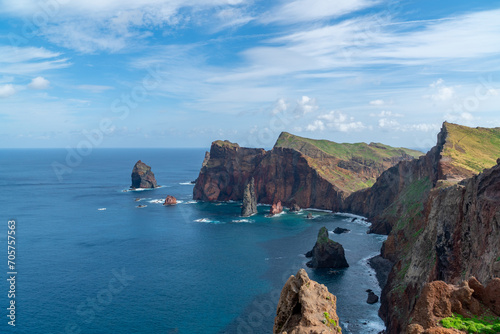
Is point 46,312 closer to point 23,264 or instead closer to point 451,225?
point 23,264

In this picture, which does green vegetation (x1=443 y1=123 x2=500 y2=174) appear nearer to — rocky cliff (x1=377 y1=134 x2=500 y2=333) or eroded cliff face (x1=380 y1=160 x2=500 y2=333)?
rocky cliff (x1=377 y1=134 x2=500 y2=333)

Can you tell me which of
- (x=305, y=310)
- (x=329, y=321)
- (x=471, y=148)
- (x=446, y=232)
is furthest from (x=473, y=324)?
(x=471, y=148)

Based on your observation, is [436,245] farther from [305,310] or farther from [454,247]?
[305,310]

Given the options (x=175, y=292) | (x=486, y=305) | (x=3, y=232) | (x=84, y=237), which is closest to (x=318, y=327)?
(x=486, y=305)

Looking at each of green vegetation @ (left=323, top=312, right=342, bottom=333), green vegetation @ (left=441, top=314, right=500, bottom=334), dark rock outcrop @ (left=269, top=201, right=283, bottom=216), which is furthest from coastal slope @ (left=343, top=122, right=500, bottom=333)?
dark rock outcrop @ (left=269, top=201, right=283, bottom=216)

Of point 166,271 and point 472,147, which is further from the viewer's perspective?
point 472,147

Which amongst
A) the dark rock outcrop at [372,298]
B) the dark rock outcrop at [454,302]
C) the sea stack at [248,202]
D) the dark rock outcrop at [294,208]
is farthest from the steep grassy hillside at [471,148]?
the sea stack at [248,202]

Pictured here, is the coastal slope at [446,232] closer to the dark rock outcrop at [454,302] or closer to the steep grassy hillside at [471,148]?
the steep grassy hillside at [471,148]
